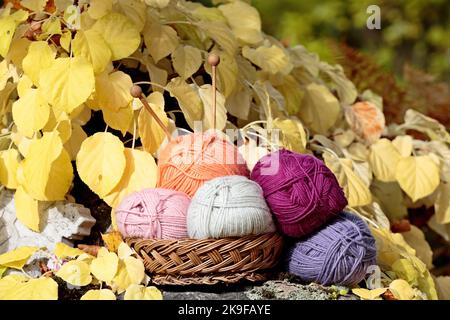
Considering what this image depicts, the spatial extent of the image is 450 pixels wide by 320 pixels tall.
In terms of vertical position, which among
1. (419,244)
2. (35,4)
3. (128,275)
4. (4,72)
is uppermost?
(35,4)

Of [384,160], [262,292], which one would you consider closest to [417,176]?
[384,160]

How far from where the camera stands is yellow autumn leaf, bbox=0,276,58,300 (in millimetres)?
1191

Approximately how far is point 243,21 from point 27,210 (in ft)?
2.26

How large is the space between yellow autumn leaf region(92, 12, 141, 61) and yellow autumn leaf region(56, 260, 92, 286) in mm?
376

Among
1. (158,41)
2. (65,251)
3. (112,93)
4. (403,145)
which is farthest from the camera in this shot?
(403,145)

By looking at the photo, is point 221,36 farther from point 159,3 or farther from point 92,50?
point 92,50

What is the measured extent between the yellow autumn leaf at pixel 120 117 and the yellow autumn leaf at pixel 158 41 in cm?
16

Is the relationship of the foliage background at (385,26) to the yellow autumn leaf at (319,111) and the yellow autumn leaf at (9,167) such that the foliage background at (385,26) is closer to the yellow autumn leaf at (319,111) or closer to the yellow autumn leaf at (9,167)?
the yellow autumn leaf at (319,111)

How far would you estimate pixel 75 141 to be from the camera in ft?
4.71

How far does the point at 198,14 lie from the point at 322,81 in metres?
0.36

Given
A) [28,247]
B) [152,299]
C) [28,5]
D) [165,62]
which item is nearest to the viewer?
[152,299]

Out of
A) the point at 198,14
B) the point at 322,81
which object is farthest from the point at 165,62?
the point at 322,81

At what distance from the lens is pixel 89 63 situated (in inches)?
53.5

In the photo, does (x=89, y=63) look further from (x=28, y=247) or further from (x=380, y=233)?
(x=380, y=233)
